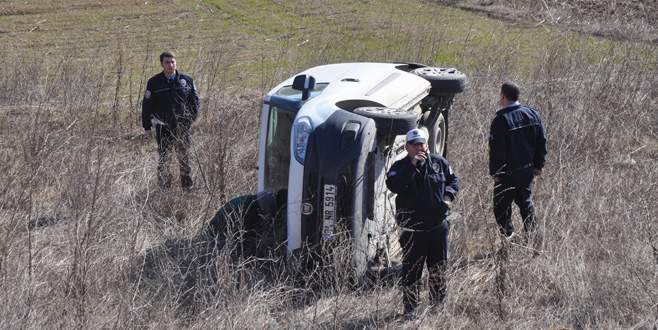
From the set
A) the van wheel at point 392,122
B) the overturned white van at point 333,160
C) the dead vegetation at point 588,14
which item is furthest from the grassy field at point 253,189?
the van wheel at point 392,122

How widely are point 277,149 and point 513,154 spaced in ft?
6.85

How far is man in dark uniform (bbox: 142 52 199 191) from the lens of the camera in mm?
8492

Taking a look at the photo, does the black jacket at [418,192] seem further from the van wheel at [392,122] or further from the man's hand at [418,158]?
the van wheel at [392,122]

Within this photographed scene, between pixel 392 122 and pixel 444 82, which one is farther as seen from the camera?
pixel 444 82

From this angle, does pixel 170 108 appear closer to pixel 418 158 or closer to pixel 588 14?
pixel 418 158

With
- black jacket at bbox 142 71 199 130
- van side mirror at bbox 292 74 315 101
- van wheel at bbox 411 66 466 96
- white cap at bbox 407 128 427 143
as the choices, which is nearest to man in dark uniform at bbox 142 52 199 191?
black jacket at bbox 142 71 199 130

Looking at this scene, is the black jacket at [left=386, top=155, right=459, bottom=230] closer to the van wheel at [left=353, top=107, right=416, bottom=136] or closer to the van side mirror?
the van wheel at [left=353, top=107, right=416, bottom=136]

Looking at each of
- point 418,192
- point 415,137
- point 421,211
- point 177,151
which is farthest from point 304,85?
point 177,151

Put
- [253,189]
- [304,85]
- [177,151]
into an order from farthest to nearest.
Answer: [177,151]
[253,189]
[304,85]

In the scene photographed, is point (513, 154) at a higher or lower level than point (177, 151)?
higher

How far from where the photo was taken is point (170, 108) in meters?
8.61

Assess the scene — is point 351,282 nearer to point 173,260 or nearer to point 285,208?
point 285,208

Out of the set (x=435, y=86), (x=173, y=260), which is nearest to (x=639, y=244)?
(x=435, y=86)

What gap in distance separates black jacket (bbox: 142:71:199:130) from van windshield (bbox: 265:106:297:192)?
197 cm
